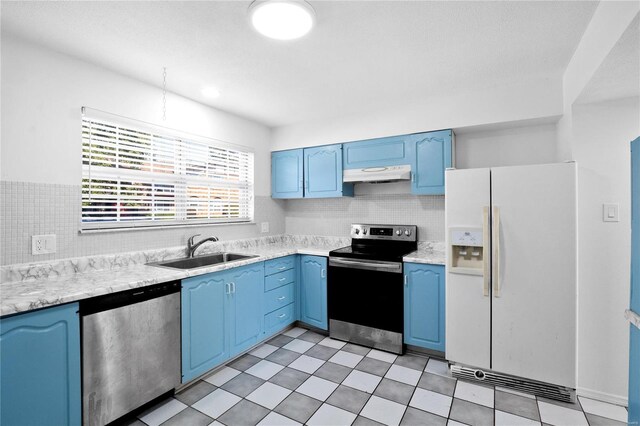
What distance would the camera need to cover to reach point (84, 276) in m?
2.08

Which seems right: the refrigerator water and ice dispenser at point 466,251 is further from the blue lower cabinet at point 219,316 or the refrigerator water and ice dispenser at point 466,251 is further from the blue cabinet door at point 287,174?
the blue cabinet door at point 287,174

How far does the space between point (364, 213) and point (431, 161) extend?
100 cm

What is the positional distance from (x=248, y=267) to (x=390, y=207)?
1.72m

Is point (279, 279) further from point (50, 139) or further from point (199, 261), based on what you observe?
point (50, 139)

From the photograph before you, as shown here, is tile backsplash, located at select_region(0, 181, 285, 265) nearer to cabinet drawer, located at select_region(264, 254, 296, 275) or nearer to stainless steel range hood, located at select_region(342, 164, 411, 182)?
cabinet drawer, located at select_region(264, 254, 296, 275)

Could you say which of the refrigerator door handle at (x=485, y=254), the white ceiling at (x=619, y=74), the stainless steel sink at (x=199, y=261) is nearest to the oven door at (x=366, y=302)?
the refrigerator door handle at (x=485, y=254)

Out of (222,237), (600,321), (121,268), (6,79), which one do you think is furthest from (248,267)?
(600,321)

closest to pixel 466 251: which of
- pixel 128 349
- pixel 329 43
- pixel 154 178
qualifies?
pixel 329 43

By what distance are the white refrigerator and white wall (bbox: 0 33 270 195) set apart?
8.74ft

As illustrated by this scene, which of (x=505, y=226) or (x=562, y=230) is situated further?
(x=505, y=226)

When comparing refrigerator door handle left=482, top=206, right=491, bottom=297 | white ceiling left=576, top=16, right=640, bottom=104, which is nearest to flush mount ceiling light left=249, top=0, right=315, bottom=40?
white ceiling left=576, top=16, right=640, bottom=104

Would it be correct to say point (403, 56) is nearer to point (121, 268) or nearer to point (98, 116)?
point (98, 116)

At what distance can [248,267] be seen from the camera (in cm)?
278

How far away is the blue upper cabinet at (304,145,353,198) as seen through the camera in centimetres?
354
